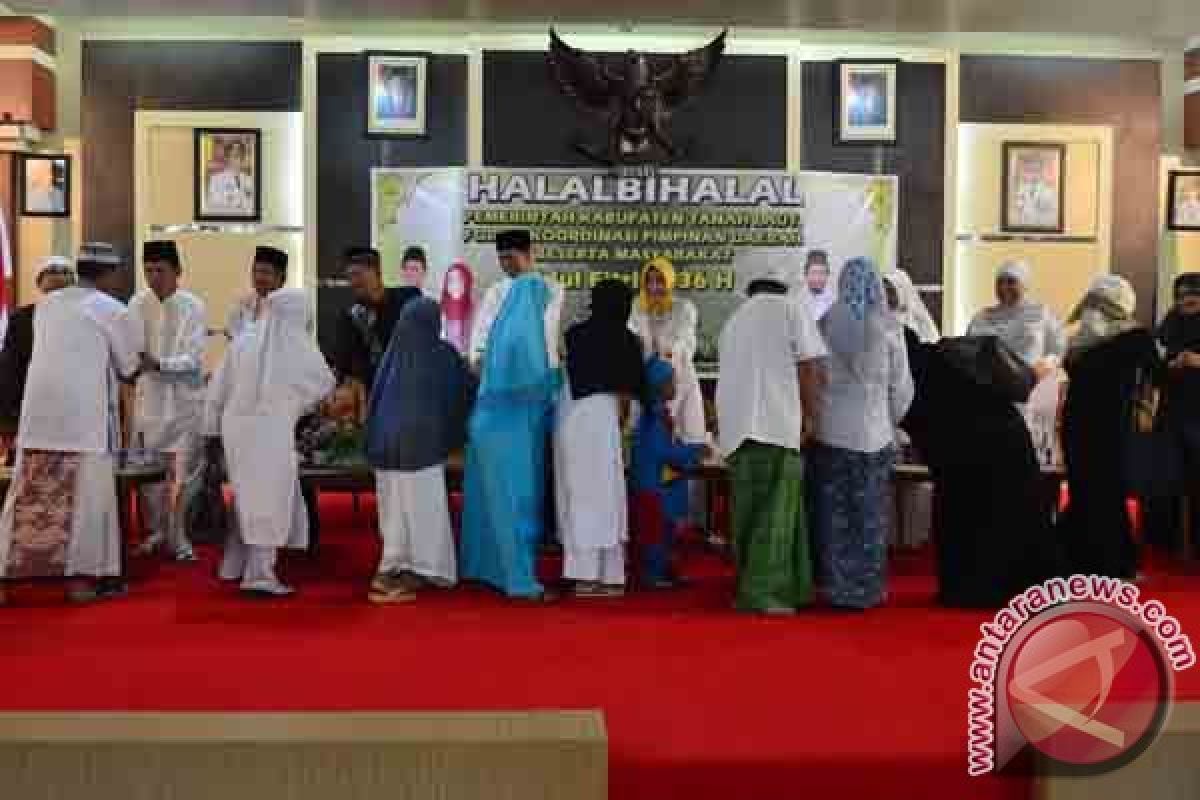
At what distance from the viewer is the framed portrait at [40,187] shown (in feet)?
35.0

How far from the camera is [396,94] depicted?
35.9 feet

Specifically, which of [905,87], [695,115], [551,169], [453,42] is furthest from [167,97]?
[905,87]

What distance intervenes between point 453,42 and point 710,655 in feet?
24.9

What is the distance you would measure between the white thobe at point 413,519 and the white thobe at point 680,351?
6.94 feet

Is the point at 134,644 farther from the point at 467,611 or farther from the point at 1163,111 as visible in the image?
the point at 1163,111

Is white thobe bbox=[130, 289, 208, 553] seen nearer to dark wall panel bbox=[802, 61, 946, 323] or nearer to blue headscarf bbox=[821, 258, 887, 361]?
blue headscarf bbox=[821, 258, 887, 361]

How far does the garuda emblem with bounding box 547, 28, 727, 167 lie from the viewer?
35.0 ft

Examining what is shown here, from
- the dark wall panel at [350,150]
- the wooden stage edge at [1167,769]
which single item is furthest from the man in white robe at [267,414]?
the dark wall panel at [350,150]

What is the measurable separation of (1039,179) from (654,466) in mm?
6659

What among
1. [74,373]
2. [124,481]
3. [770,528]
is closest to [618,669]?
[770,528]

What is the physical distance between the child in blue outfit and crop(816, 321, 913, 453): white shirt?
2.39 ft

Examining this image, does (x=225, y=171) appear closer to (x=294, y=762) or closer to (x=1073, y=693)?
(x=294, y=762)

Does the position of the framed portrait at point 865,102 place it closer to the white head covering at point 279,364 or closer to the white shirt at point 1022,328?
the white shirt at point 1022,328

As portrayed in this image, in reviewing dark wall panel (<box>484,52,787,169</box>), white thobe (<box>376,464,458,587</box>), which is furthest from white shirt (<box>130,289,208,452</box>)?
dark wall panel (<box>484,52,787,169</box>)
